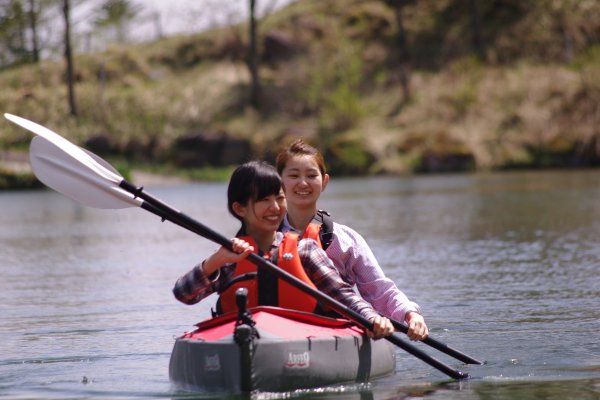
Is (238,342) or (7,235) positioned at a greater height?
(238,342)

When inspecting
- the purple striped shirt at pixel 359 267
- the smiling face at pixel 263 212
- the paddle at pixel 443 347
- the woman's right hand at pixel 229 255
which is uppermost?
the smiling face at pixel 263 212

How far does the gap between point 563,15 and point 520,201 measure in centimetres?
3025

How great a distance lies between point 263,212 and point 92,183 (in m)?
1.08

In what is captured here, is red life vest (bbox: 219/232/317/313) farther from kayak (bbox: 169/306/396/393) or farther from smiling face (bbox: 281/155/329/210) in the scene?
smiling face (bbox: 281/155/329/210)

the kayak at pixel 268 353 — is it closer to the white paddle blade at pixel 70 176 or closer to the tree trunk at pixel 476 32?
the white paddle blade at pixel 70 176

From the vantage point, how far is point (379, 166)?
1583 inches

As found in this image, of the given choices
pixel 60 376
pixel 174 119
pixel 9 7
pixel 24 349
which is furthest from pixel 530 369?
pixel 9 7

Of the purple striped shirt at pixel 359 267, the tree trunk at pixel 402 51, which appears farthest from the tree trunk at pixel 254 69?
the purple striped shirt at pixel 359 267

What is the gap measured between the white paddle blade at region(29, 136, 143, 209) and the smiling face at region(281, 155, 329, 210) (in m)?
0.98

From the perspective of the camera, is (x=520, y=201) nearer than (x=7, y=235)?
No

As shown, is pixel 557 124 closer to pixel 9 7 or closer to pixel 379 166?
pixel 379 166

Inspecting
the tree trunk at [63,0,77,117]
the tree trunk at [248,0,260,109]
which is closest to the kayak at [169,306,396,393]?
the tree trunk at [63,0,77,117]

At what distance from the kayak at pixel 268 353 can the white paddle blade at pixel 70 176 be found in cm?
97

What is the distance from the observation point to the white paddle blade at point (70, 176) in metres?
6.70
